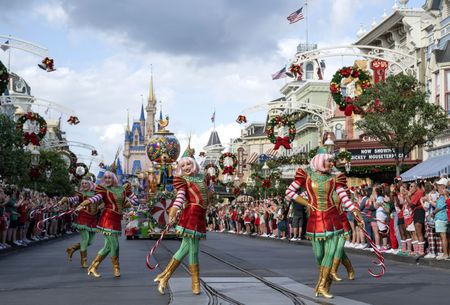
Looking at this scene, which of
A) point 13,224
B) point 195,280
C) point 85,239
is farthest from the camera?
point 13,224

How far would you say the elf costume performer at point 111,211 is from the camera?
14.0m

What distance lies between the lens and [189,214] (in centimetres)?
1161

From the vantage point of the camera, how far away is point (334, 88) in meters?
31.0

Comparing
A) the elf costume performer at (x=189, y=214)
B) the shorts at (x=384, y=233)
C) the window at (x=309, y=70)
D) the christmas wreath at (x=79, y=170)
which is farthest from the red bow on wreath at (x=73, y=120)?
the window at (x=309, y=70)

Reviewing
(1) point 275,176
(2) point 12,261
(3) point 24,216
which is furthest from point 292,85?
(2) point 12,261

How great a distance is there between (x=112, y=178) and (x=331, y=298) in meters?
5.53

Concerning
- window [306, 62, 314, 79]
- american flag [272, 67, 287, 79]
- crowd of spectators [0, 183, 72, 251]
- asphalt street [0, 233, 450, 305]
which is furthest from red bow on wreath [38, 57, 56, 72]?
window [306, 62, 314, 79]

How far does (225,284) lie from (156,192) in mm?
19259

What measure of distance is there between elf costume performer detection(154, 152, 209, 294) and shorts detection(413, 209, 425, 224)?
7.83m

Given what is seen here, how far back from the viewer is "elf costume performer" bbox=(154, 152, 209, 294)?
11273 mm

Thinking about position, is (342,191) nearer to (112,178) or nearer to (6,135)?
(112,178)

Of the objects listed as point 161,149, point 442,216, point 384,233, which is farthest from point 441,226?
point 161,149

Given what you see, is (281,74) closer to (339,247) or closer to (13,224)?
(13,224)

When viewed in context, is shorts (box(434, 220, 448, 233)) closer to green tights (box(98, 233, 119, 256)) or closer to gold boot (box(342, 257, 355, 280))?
gold boot (box(342, 257, 355, 280))
